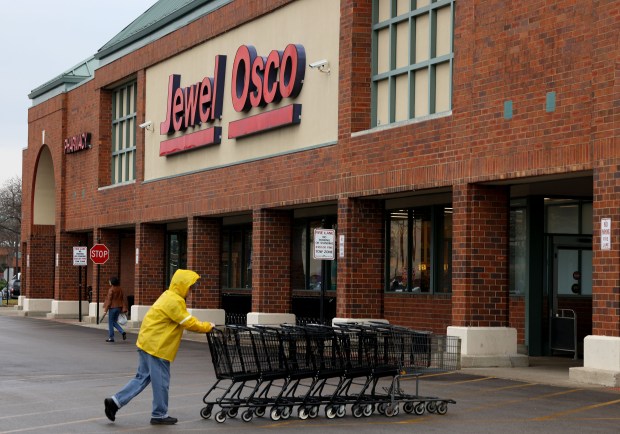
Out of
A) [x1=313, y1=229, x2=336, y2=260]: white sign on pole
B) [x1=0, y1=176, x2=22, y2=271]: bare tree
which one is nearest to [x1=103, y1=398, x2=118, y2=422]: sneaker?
[x1=313, y1=229, x2=336, y2=260]: white sign on pole

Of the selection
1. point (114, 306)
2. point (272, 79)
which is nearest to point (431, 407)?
point (272, 79)

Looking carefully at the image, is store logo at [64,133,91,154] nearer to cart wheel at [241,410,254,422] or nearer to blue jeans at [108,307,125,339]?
blue jeans at [108,307,125,339]

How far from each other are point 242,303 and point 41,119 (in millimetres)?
18426

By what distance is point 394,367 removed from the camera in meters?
15.9

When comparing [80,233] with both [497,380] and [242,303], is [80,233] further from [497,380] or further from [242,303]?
[497,380]

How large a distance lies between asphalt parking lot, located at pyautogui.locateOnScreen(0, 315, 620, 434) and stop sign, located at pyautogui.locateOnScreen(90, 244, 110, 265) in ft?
54.7

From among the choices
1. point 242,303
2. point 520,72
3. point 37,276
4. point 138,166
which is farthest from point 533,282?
point 37,276

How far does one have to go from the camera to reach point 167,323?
579 inches

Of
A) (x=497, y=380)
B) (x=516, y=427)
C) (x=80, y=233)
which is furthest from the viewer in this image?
(x=80, y=233)

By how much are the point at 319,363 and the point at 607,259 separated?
6340mm

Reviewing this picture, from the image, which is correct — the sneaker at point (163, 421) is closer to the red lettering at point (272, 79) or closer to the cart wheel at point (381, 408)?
the cart wheel at point (381, 408)

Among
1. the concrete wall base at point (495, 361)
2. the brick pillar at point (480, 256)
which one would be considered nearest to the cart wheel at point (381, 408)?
the concrete wall base at point (495, 361)

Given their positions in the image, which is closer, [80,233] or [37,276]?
[80,233]

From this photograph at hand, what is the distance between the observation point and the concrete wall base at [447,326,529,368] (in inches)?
910
